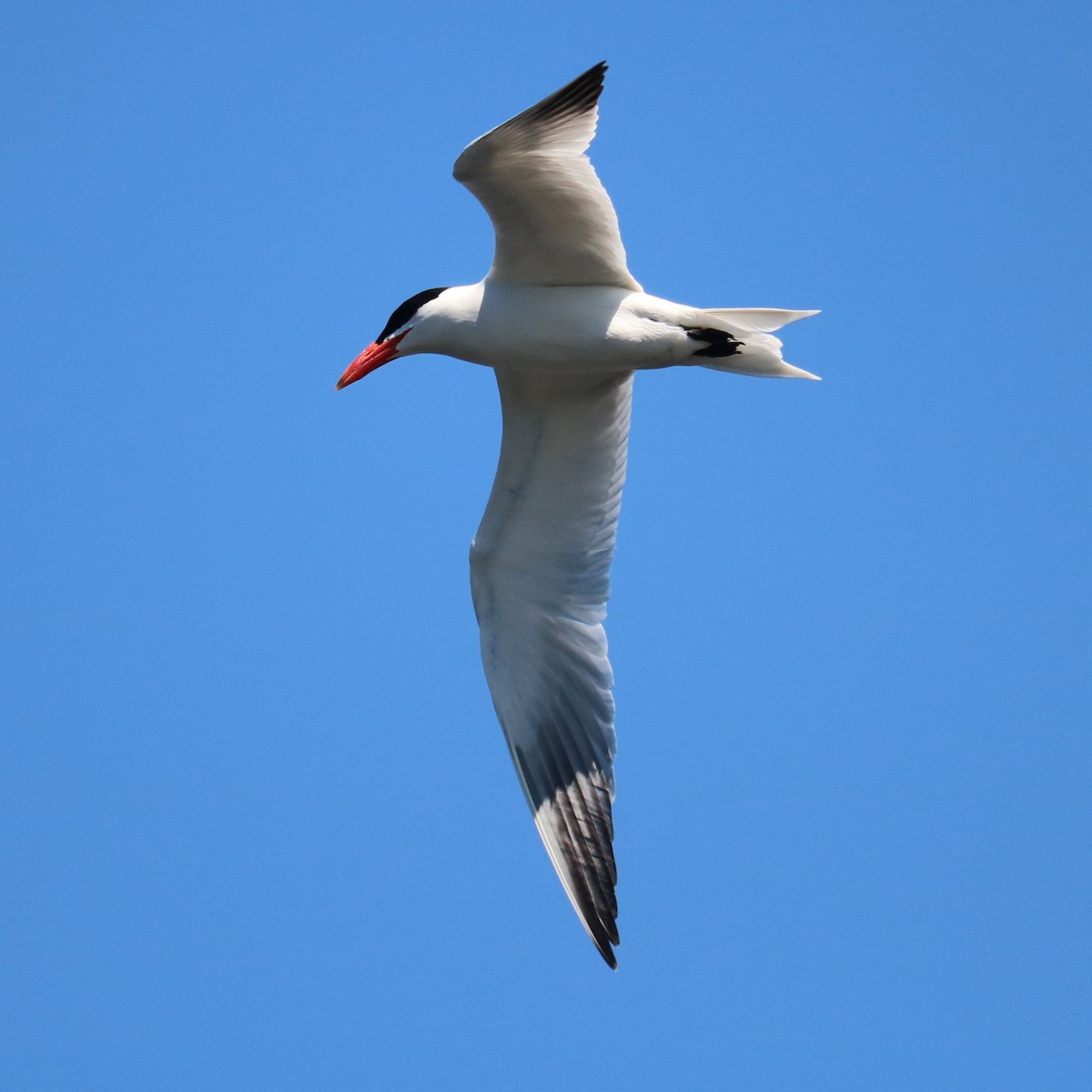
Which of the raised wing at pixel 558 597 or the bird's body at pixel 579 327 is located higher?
the bird's body at pixel 579 327

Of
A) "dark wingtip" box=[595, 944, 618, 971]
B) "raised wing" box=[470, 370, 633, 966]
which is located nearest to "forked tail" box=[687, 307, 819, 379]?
"raised wing" box=[470, 370, 633, 966]

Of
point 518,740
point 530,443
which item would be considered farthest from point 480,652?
point 530,443

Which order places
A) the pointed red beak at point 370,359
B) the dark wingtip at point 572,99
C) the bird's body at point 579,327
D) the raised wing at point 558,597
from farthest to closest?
the raised wing at point 558,597 → the pointed red beak at point 370,359 → the bird's body at point 579,327 → the dark wingtip at point 572,99

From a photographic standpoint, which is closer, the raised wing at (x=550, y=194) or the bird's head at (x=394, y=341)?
the raised wing at (x=550, y=194)

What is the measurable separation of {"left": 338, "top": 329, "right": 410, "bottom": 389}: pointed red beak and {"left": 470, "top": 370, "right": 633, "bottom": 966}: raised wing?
25.6 inches

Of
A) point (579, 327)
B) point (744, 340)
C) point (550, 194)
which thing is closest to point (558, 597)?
point (579, 327)

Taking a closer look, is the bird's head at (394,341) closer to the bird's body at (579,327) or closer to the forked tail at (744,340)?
the bird's body at (579,327)

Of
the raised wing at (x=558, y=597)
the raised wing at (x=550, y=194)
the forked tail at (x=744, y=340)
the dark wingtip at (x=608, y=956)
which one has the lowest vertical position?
the dark wingtip at (x=608, y=956)

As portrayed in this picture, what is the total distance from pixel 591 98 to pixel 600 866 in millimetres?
3946

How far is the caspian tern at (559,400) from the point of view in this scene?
716cm

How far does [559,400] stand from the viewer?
8.23 metres

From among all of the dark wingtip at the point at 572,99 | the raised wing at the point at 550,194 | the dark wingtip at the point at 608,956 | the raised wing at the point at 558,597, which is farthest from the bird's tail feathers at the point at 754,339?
the dark wingtip at the point at 608,956

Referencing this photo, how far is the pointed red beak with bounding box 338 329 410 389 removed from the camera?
7898 mm

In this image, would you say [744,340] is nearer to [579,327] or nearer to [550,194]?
[579,327]
